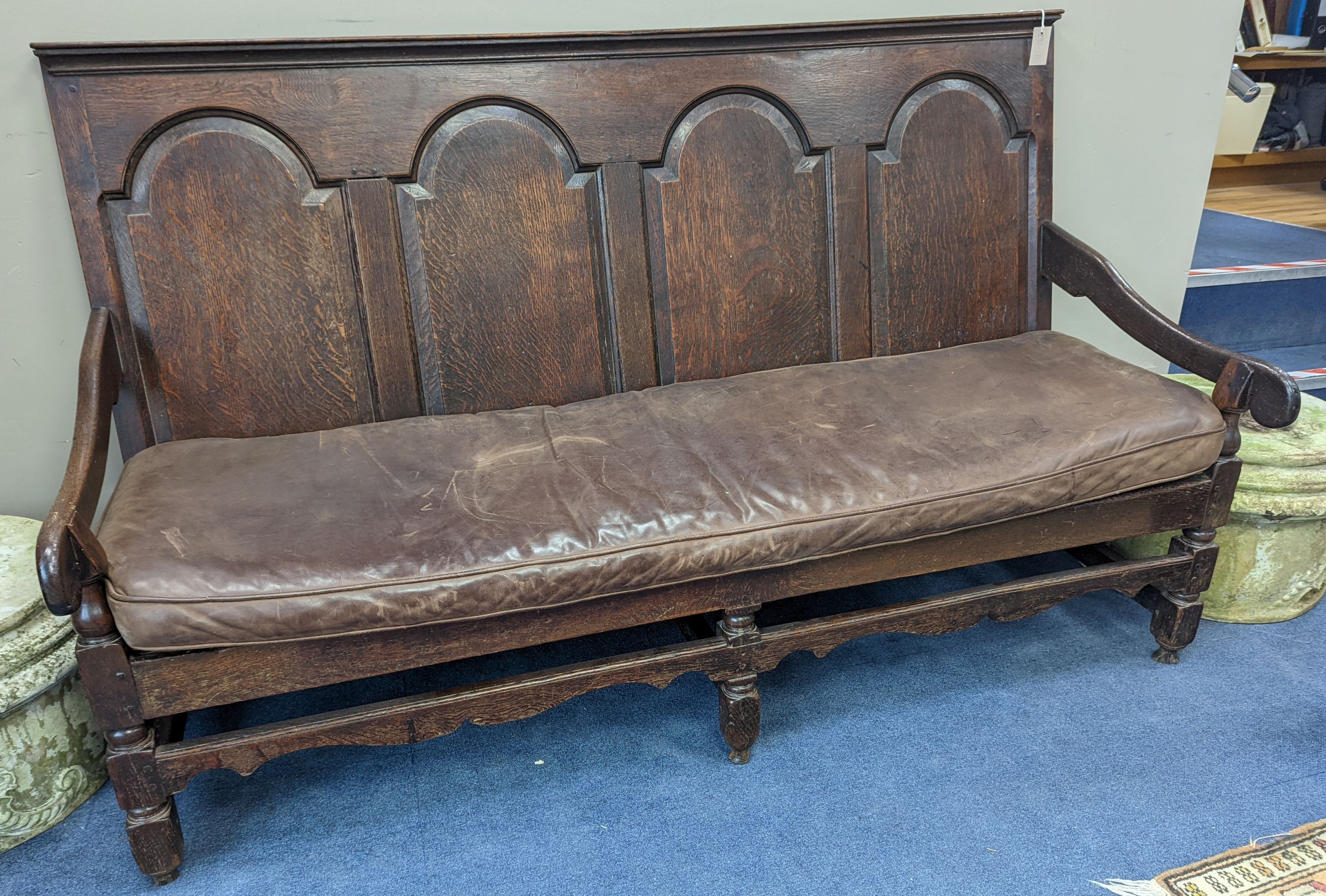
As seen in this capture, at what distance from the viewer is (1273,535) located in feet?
6.66

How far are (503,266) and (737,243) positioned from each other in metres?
0.53

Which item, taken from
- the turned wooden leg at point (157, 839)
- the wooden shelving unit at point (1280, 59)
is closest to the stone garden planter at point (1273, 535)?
the turned wooden leg at point (157, 839)

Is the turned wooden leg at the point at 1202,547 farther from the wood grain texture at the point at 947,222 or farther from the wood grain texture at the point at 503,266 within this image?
the wood grain texture at the point at 503,266

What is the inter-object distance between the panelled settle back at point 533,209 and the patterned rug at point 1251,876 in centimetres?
122

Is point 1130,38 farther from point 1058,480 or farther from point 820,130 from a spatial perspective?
point 1058,480

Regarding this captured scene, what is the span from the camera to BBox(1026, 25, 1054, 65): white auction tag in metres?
2.16

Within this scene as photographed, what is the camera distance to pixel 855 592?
7.50 feet

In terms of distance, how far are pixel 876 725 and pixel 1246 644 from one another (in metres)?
0.91

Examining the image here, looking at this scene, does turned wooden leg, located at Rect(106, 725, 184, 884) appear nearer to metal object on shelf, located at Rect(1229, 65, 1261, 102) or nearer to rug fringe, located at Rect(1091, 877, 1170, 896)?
rug fringe, located at Rect(1091, 877, 1170, 896)

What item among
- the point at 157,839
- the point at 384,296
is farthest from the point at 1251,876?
the point at 384,296

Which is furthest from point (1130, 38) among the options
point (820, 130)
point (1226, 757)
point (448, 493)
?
point (448, 493)

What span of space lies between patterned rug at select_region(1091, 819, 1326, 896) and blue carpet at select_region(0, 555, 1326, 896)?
28 millimetres

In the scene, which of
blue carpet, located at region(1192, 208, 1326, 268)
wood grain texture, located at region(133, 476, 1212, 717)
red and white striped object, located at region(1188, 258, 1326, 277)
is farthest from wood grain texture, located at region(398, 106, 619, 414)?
blue carpet, located at region(1192, 208, 1326, 268)

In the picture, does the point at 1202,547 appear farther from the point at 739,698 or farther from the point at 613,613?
the point at 613,613
